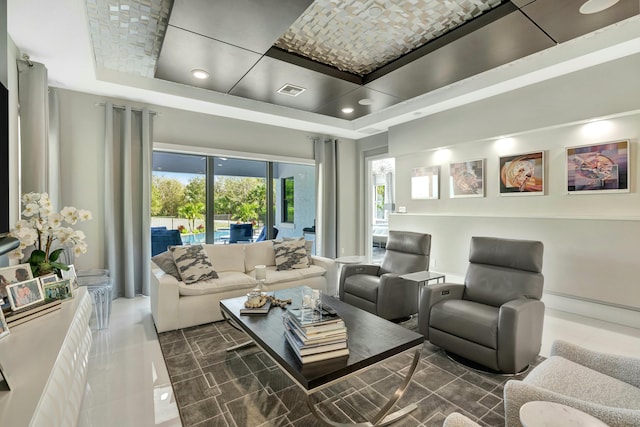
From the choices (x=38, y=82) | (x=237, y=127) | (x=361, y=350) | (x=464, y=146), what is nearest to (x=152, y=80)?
(x=38, y=82)

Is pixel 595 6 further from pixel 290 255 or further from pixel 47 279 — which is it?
pixel 47 279

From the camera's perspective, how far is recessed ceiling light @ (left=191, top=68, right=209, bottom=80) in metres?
3.36

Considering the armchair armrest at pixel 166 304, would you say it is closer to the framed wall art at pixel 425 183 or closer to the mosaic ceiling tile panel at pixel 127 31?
the mosaic ceiling tile panel at pixel 127 31

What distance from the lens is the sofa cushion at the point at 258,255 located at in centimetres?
413

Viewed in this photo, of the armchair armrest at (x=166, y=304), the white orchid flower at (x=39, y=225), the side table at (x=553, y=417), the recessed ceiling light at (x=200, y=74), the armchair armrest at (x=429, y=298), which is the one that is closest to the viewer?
the side table at (x=553, y=417)

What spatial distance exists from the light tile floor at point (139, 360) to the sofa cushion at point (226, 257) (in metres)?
0.95

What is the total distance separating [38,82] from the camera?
3.07m

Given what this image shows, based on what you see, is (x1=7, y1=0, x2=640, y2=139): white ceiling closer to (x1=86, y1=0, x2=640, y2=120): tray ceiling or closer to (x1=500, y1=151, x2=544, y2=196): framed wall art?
(x1=86, y1=0, x2=640, y2=120): tray ceiling

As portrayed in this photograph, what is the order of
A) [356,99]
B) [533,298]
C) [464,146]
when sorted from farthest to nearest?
[464,146] → [356,99] → [533,298]

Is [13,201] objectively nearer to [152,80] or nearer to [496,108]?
[152,80]

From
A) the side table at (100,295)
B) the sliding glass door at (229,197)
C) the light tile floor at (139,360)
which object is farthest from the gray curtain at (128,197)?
the side table at (100,295)

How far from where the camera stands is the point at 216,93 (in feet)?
14.5

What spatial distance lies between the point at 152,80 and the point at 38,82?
1173mm

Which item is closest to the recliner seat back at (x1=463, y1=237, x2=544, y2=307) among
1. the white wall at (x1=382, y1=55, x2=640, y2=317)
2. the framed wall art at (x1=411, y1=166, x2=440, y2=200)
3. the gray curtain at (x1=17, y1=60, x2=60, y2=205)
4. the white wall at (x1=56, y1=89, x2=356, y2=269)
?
the white wall at (x1=382, y1=55, x2=640, y2=317)
